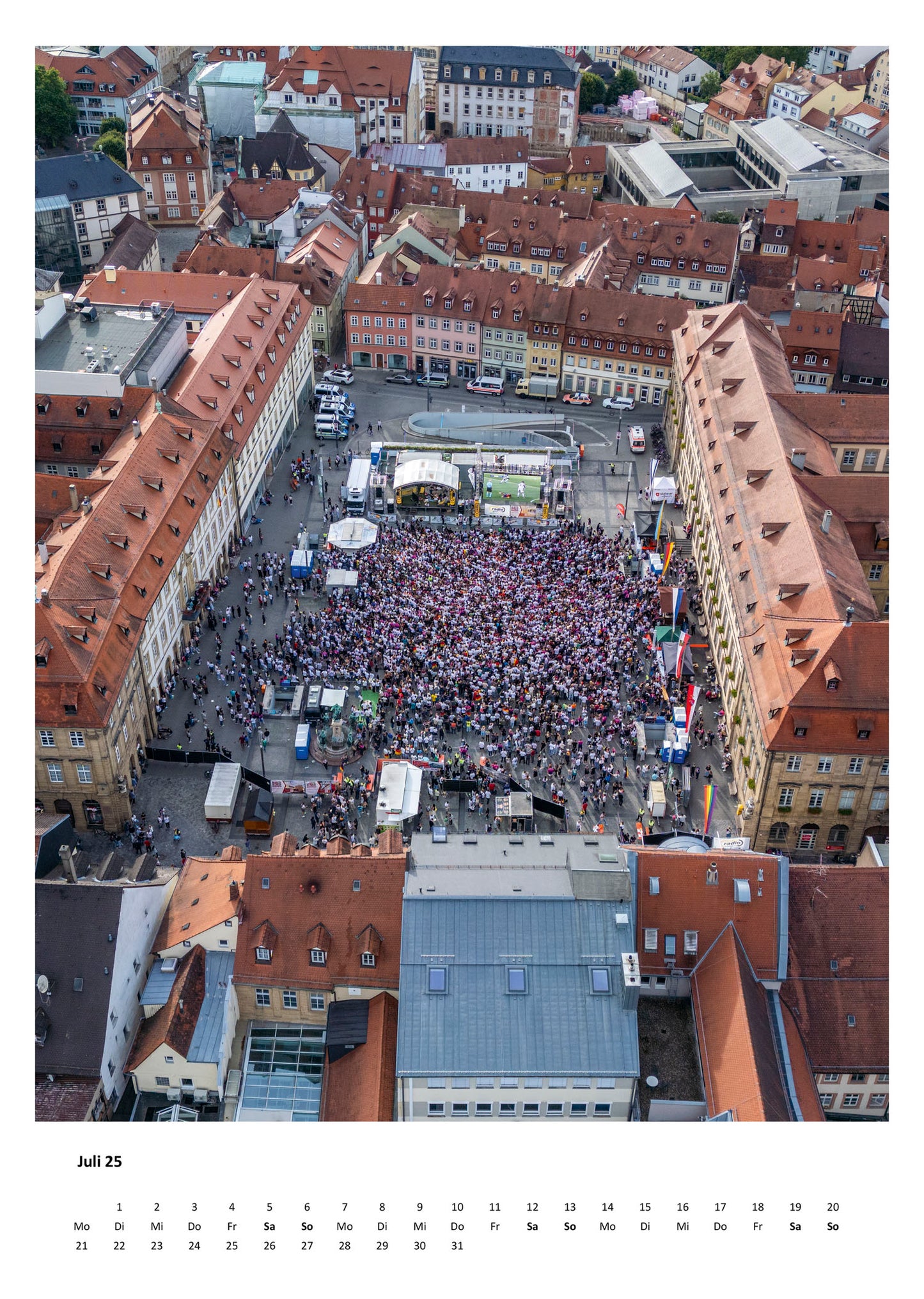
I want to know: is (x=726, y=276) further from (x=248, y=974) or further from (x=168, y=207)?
(x=248, y=974)

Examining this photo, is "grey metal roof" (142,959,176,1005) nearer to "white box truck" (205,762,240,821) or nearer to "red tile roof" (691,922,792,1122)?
"white box truck" (205,762,240,821)

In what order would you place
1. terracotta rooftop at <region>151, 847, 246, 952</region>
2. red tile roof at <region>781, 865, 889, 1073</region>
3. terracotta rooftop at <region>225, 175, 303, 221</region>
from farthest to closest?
terracotta rooftop at <region>225, 175, 303, 221</region>
terracotta rooftop at <region>151, 847, 246, 952</region>
red tile roof at <region>781, 865, 889, 1073</region>

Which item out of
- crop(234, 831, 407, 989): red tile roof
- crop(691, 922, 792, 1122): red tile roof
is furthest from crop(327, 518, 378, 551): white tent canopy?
crop(691, 922, 792, 1122): red tile roof

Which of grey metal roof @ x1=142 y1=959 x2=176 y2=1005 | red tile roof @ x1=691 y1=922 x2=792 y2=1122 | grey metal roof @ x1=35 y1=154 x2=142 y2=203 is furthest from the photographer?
grey metal roof @ x1=35 y1=154 x2=142 y2=203

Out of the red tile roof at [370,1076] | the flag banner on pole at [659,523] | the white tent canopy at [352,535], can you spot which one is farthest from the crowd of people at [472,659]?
the red tile roof at [370,1076]

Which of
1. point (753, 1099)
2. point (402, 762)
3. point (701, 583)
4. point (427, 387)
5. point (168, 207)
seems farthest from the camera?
point (168, 207)

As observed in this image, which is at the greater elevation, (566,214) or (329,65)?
(329,65)

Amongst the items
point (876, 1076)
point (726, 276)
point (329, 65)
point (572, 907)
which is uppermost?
point (329, 65)

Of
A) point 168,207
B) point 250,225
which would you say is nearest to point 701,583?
point 250,225
